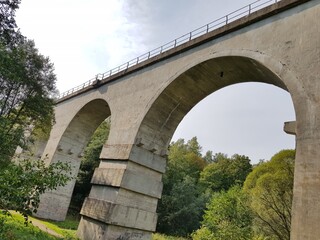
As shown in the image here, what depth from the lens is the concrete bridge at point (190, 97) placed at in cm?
701

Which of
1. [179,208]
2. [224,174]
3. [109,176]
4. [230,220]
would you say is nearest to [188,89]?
[109,176]

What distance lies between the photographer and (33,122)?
16.9 m

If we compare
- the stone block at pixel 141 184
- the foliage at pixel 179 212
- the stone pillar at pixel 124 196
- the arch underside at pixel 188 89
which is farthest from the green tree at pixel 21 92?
the foliage at pixel 179 212

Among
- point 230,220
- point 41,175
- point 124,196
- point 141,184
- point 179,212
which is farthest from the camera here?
point 179,212

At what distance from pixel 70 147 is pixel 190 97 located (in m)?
10.6

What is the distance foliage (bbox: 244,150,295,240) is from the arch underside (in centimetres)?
650

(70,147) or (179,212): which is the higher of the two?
(70,147)

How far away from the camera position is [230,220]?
65.2 ft

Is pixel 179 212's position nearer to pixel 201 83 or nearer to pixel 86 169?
pixel 86 169

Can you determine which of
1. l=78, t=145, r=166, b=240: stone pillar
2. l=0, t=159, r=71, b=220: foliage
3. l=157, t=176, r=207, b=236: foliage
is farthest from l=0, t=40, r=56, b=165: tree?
l=157, t=176, r=207, b=236: foliage

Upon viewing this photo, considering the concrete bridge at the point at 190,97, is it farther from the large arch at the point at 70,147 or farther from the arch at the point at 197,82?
the large arch at the point at 70,147

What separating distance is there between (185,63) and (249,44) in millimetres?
2863

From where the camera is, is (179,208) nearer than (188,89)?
No

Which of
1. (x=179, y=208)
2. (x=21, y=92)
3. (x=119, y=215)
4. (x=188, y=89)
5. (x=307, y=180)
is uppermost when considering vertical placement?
(x=188, y=89)
